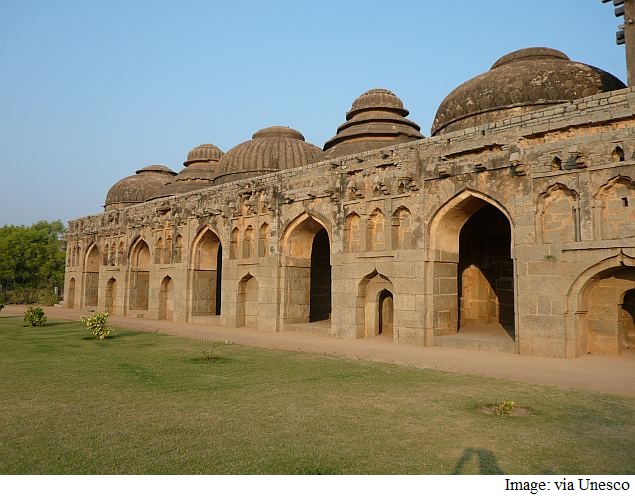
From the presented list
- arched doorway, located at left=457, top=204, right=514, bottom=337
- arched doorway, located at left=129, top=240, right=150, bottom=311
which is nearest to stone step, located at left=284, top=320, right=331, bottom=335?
arched doorway, located at left=457, top=204, right=514, bottom=337

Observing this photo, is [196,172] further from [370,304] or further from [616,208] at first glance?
[616,208]

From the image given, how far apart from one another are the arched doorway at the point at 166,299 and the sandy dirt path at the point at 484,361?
8419mm

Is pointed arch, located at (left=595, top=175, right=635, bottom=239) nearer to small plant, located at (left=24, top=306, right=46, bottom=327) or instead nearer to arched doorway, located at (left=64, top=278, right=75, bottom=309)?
small plant, located at (left=24, top=306, right=46, bottom=327)

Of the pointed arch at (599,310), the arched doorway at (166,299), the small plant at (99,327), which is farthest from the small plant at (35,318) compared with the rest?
the pointed arch at (599,310)

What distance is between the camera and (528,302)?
36.0 feet

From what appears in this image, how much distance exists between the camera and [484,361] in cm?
1010

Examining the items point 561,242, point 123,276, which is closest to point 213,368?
point 561,242

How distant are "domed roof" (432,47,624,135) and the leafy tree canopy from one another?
36.8 m

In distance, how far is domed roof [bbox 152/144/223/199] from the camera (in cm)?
2677

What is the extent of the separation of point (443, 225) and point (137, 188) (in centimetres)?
2383

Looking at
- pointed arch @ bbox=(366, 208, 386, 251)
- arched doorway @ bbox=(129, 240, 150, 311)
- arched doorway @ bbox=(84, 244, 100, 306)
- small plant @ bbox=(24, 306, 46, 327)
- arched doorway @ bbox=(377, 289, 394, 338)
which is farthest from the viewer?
arched doorway @ bbox=(84, 244, 100, 306)

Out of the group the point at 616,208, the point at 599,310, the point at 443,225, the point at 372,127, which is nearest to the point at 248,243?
the point at 372,127

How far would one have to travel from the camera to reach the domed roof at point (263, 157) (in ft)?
72.9

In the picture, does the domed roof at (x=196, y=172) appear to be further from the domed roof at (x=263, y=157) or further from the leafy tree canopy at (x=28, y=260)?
the leafy tree canopy at (x=28, y=260)
